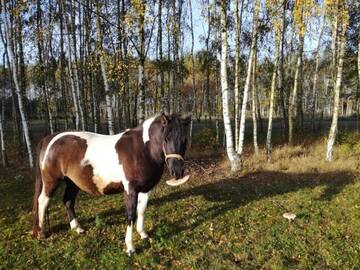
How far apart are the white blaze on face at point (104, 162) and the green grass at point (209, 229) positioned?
1335 millimetres

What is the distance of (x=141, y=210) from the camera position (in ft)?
22.6

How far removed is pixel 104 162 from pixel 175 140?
64.0 inches

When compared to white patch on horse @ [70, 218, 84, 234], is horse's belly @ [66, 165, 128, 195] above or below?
above

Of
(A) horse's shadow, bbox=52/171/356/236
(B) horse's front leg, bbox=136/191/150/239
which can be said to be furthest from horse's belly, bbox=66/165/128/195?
(A) horse's shadow, bbox=52/171/356/236

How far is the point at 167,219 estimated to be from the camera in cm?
825

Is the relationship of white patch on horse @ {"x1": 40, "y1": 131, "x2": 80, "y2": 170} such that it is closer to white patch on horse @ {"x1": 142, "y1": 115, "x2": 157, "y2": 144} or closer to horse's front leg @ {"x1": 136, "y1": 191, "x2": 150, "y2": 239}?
white patch on horse @ {"x1": 142, "y1": 115, "x2": 157, "y2": 144}

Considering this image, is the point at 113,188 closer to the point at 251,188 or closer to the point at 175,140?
the point at 175,140

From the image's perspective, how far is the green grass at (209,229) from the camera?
20.5 feet

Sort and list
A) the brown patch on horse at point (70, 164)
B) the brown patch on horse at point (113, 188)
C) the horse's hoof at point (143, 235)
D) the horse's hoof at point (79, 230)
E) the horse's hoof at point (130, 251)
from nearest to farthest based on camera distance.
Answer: the horse's hoof at point (130, 251) → the brown patch on horse at point (113, 188) → the brown patch on horse at point (70, 164) → the horse's hoof at point (143, 235) → the horse's hoof at point (79, 230)

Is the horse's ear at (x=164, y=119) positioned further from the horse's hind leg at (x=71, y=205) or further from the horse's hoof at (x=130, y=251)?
the horse's hind leg at (x=71, y=205)

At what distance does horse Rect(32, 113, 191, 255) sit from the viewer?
5785 mm

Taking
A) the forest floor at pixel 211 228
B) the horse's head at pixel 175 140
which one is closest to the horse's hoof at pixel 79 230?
the forest floor at pixel 211 228

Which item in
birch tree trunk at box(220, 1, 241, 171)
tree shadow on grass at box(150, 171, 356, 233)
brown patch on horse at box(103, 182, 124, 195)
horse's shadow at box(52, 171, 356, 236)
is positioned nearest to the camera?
brown patch on horse at box(103, 182, 124, 195)

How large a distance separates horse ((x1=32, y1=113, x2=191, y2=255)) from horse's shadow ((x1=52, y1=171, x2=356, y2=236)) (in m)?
1.12
